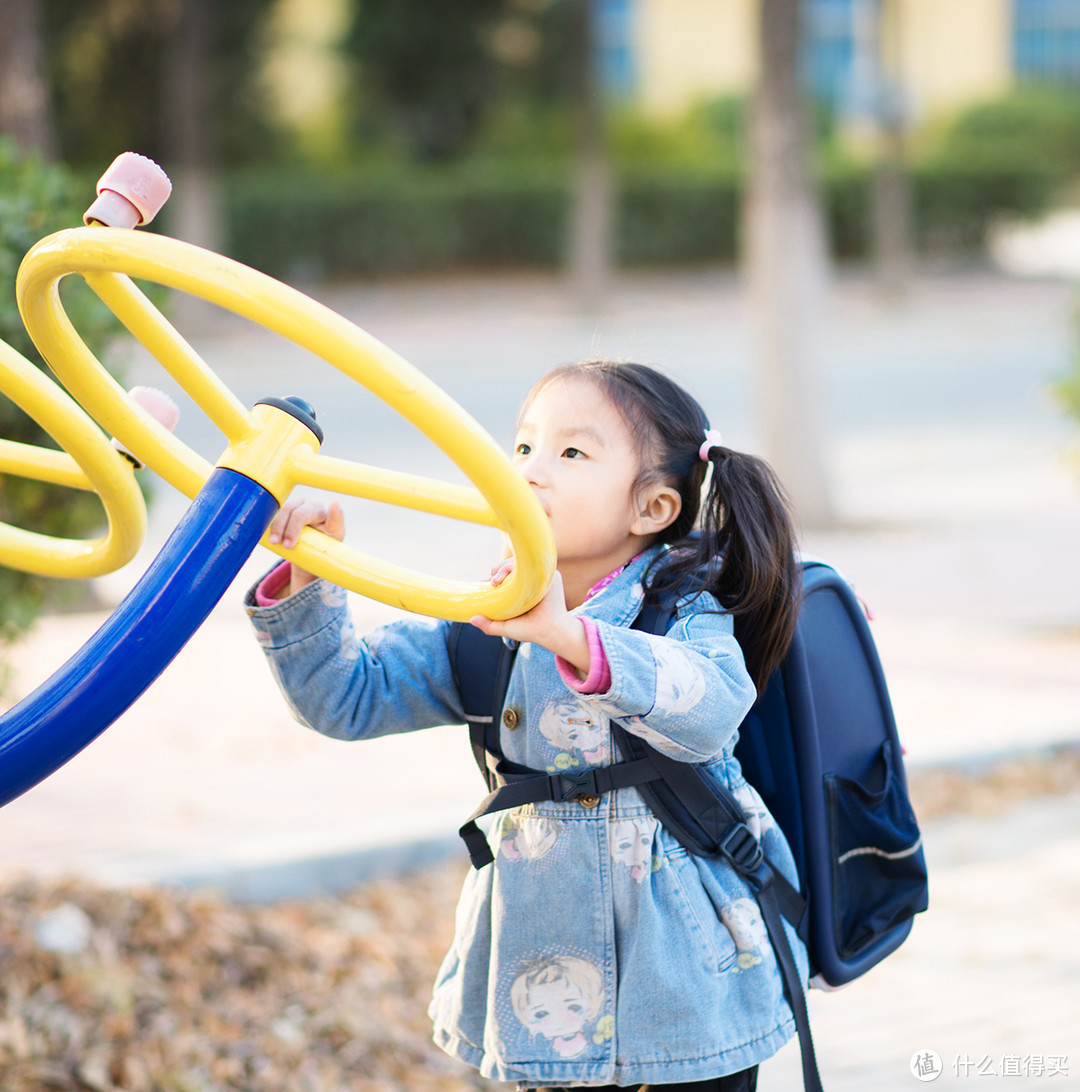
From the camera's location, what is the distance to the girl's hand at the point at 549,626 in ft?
4.73

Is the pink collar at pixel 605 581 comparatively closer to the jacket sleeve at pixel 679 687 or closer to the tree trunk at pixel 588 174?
the jacket sleeve at pixel 679 687

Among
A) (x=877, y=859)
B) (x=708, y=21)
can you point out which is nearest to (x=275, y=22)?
(x=708, y=21)

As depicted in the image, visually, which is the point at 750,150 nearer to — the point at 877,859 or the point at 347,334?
the point at 877,859

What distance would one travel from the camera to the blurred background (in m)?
3.14

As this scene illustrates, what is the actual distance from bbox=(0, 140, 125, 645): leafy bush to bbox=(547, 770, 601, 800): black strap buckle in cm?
158

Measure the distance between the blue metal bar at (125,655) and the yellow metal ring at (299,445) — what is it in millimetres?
86

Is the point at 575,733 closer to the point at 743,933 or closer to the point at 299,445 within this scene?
the point at 743,933

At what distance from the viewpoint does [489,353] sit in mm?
17188

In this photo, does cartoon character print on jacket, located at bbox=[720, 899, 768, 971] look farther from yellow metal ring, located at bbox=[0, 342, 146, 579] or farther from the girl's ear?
yellow metal ring, located at bbox=[0, 342, 146, 579]

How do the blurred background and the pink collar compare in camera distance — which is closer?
the pink collar

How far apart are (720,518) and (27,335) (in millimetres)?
1592

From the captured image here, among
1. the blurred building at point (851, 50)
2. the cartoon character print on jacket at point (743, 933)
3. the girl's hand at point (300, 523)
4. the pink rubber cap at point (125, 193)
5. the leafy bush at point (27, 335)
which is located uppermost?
the blurred building at point (851, 50)

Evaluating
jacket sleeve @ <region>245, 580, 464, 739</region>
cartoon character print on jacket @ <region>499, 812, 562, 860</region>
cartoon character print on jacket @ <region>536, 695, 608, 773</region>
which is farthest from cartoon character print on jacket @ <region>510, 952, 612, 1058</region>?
jacket sleeve @ <region>245, 580, 464, 739</region>

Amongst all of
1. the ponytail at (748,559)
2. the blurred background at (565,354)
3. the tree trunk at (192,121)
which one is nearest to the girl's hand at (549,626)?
the ponytail at (748,559)
